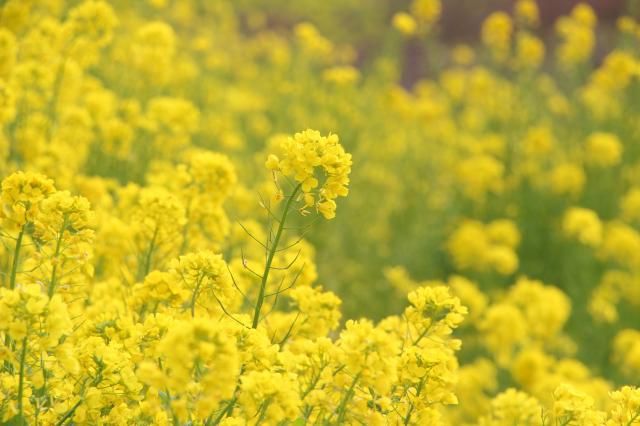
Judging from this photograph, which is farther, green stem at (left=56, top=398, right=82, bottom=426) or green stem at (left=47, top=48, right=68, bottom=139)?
green stem at (left=47, top=48, right=68, bottom=139)

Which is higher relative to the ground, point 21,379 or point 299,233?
point 299,233

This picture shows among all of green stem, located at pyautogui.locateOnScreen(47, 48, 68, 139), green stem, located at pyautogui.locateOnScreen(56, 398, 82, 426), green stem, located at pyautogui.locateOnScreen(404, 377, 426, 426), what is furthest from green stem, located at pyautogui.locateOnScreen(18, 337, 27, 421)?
green stem, located at pyautogui.locateOnScreen(47, 48, 68, 139)

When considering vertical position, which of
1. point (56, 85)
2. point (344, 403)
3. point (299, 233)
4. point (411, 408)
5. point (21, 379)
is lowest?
point (21, 379)

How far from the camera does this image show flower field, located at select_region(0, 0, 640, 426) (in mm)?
2119

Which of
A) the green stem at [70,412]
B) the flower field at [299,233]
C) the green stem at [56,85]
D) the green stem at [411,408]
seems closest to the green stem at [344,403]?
the flower field at [299,233]

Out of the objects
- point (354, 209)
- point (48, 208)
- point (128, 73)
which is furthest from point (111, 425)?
point (354, 209)

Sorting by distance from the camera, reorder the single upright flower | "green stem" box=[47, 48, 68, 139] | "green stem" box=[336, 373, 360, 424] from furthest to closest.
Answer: "green stem" box=[47, 48, 68, 139] → the single upright flower → "green stem" box=[336, 373, 360, 424]

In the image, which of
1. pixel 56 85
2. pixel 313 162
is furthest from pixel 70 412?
pixel 56 85

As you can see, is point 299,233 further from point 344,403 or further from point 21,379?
point 21,379

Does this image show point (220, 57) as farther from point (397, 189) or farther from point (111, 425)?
point (111, 425)

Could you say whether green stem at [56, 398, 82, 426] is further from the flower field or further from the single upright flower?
the single upright flower

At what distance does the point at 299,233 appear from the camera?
6.43 meters

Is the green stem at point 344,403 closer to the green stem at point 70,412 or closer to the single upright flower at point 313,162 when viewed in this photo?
the single upright flower at point 313,162

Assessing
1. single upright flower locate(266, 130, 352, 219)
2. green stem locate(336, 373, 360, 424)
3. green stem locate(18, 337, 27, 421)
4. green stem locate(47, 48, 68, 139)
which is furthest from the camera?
green stem locate(47, 48, 68, 139)
